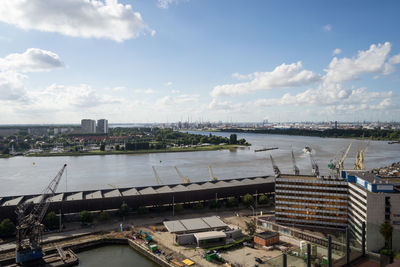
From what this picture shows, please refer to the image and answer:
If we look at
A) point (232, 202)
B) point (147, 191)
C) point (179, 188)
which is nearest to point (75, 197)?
point (147, 191)

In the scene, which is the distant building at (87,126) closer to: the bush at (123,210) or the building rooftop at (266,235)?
the bush at (123,210)

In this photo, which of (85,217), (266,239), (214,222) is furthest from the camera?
(85,217)

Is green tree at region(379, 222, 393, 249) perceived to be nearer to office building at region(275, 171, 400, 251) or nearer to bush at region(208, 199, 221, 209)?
office building at region(275, 171, 400, 251)

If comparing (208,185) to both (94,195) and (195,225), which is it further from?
(94,195)

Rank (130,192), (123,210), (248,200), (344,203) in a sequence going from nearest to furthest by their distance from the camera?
1. (344,203)
2. (123,210)
3. (130,192)
4. (248,200)

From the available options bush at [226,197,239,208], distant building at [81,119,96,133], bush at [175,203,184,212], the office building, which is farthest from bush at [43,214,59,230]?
distant building at [81,119,96,133]

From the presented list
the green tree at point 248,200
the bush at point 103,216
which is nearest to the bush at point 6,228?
the bush at point 103,216

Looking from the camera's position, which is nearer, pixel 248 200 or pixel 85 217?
pixel 85 217
